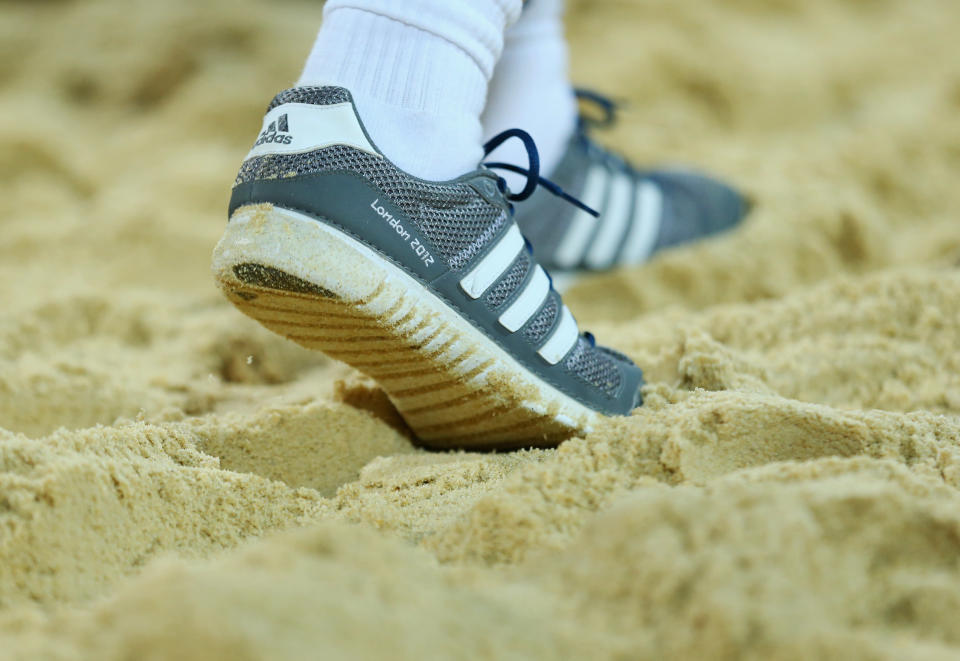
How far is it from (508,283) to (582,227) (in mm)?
688

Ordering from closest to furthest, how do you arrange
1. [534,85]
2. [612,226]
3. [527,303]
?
[527,303] → [534,85] → [612,226]

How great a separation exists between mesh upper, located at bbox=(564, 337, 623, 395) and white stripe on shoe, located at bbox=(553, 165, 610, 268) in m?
0.59

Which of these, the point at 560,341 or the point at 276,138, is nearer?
the point at 276,138

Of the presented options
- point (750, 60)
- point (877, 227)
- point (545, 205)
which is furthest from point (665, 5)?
point (545, 205)

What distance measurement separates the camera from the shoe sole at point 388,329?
0.78m

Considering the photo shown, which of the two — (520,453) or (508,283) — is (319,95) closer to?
(508,283)

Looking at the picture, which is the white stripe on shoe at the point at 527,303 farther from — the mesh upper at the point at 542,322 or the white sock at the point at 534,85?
the white sock at the point at 534,85

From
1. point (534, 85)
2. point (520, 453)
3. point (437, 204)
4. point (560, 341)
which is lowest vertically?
point (520, 453)

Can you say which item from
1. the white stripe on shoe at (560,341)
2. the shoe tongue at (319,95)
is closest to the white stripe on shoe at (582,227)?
the white stripe on shoe at (560,341)

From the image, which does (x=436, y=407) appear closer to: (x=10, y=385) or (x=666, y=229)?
(x=10, y=385)

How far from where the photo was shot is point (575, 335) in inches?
38.0

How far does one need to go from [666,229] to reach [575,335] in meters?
0.79

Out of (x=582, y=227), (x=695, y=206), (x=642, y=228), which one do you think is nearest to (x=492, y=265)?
(x=582, y=227)

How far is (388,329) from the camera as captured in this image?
814 mm
